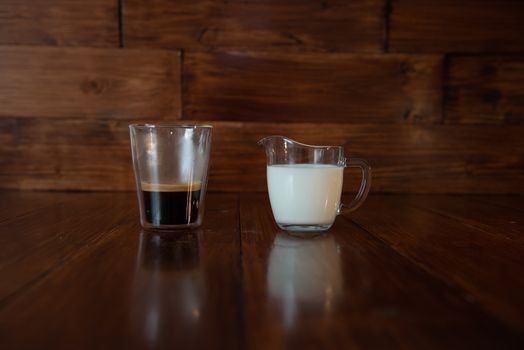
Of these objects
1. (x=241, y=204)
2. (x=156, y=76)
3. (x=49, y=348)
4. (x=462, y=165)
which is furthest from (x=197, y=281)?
(x=462, y=165)

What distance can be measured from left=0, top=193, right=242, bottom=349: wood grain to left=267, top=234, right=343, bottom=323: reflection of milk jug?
0.04 meters

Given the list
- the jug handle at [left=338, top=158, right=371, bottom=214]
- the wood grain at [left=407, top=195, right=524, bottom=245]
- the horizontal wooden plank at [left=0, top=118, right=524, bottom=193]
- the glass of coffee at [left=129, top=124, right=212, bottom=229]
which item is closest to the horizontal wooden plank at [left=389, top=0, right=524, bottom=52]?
the horizontal wooden plank at [left=0, top=118, right=524, bottom=193]

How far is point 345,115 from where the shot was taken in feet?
4.46

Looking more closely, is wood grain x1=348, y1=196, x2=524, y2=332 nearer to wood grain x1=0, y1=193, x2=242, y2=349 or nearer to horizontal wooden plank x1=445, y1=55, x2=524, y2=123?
wood grain x1=0, y1=193, x2=242, y2=349

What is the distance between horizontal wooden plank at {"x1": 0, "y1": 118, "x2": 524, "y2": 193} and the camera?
4.38ft

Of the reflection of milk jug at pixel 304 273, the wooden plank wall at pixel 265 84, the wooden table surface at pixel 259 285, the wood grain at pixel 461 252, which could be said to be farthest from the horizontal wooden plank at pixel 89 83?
the reflection of milk jug at pixel 304 273

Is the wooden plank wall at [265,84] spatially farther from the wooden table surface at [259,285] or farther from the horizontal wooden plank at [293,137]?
the wooden table surface at [259,285]

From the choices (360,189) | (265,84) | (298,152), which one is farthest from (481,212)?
(265,84)

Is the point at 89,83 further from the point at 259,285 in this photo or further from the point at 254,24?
the point at 259,285

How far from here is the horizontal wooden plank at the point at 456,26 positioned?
1.35 m

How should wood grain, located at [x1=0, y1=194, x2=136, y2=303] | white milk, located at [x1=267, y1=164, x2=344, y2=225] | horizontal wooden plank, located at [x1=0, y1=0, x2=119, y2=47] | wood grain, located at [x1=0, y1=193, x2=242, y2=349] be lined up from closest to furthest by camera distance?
wood grain, located at [x1=0, y1=193, x2=242, y2=349]
wood grain, located at [x1=0, y1=194, x2=136, y2=303]
white milk, located at [x1=267, y1=164, x2=344, y2=225]
horizontal wooden plank, located at [x1=0, y1=0, x2=119, y2=47]

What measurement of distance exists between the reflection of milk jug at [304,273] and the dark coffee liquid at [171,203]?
5.8 inches

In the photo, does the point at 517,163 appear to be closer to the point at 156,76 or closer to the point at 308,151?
the point at 308,151

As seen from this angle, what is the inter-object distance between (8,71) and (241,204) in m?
0.73
